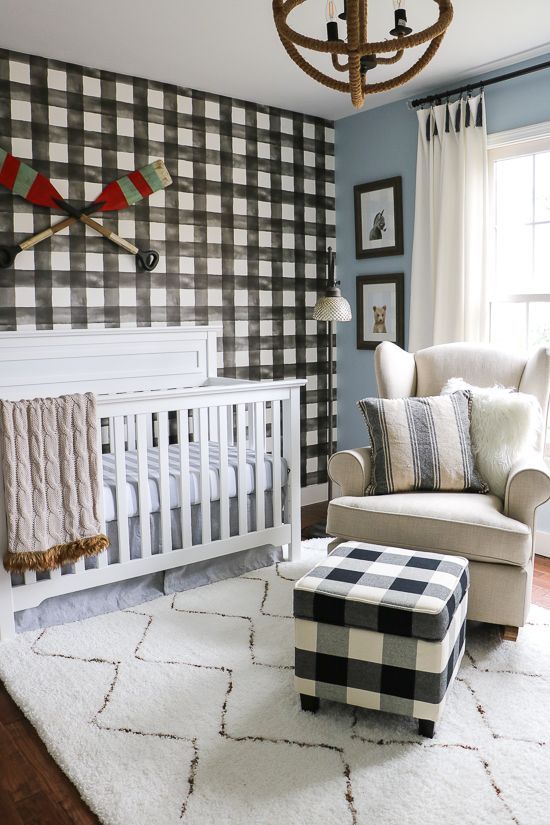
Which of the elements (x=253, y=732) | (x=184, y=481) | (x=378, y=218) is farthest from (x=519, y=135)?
(x=253, y=732)

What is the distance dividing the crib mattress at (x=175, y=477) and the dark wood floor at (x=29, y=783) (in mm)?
862

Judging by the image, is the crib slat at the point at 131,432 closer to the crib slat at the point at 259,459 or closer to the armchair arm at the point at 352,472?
the crib slat at the point at 259,459

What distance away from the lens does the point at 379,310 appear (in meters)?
4.37

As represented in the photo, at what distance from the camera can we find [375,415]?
2938 mm

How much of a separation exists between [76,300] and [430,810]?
268 centimetres

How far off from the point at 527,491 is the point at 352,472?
68 cm

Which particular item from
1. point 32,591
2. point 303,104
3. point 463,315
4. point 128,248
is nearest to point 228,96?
point 303,104

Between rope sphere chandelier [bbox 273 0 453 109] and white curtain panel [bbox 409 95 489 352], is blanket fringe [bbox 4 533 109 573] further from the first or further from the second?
white curtain panel [bbox 409 95 489 352]

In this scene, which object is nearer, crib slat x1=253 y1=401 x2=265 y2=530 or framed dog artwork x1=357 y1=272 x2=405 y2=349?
crib slat x1=253 y1=401 x2=265 y2=530

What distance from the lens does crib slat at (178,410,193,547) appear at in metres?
3.00

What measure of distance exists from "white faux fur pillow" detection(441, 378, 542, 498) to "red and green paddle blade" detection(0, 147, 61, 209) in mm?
2127

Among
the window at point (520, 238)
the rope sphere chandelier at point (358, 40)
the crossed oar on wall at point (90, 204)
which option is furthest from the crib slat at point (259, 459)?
the rope sphere chandelier at point (358, 40)

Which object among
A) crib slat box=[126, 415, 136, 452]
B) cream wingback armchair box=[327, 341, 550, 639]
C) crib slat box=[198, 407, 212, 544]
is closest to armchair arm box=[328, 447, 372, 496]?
cream wingback armchair box=[327, 341, 550, 639]

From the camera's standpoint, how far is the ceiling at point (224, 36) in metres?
2.89
